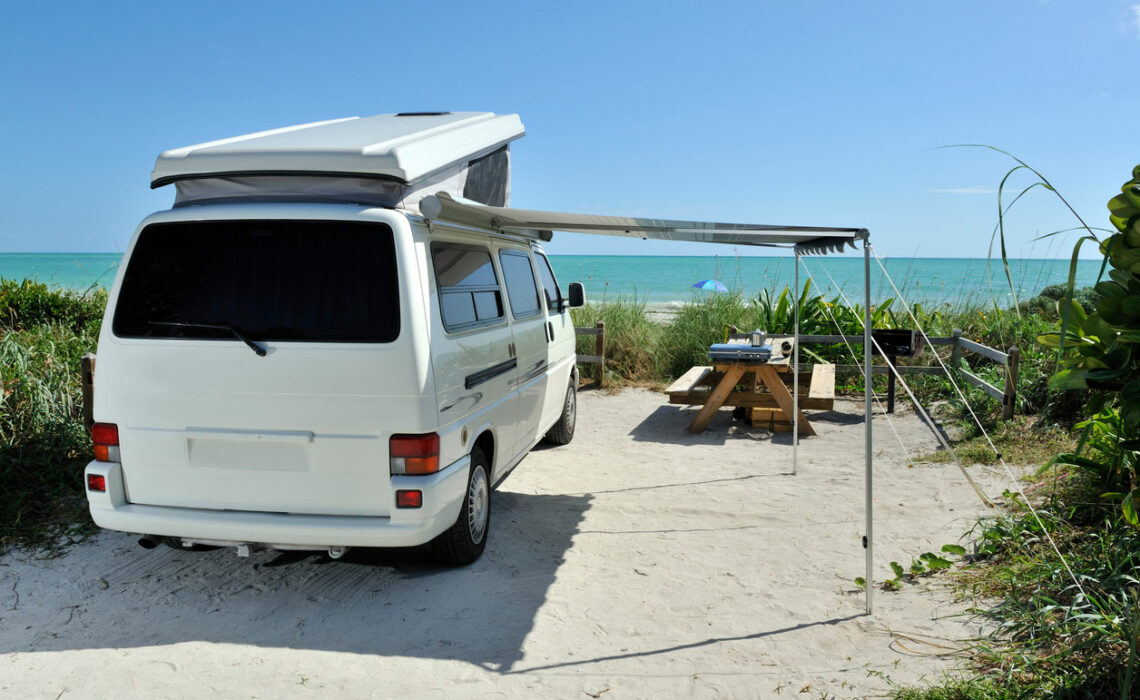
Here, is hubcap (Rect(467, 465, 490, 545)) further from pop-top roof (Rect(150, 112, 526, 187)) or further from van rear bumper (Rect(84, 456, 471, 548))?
pop-top roof (Rect(150, 112, 526, 187))

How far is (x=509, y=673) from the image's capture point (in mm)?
3566

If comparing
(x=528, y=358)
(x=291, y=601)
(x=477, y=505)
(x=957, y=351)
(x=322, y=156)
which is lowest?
(x=291, y=601)

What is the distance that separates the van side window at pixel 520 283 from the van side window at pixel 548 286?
0.99 ft

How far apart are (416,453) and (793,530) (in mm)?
2900

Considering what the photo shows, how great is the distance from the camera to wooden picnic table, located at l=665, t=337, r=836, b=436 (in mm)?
8266

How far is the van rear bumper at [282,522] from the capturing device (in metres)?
3.85

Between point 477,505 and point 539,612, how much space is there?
816 mm

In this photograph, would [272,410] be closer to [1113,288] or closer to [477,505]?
[477,505]

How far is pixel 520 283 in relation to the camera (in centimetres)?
599

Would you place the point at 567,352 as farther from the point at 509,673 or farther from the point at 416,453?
the point at 509,673

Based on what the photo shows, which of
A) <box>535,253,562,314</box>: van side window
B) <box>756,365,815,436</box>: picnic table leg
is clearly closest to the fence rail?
<box>756,365,815,436</box>: picnic table leg

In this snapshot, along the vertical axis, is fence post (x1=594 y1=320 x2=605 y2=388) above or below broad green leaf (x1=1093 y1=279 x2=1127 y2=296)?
below

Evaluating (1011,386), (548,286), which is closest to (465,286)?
(548,286)

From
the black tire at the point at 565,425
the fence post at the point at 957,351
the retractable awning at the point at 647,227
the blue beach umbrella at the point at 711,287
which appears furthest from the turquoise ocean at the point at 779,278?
the black tire at the point at 565,425
